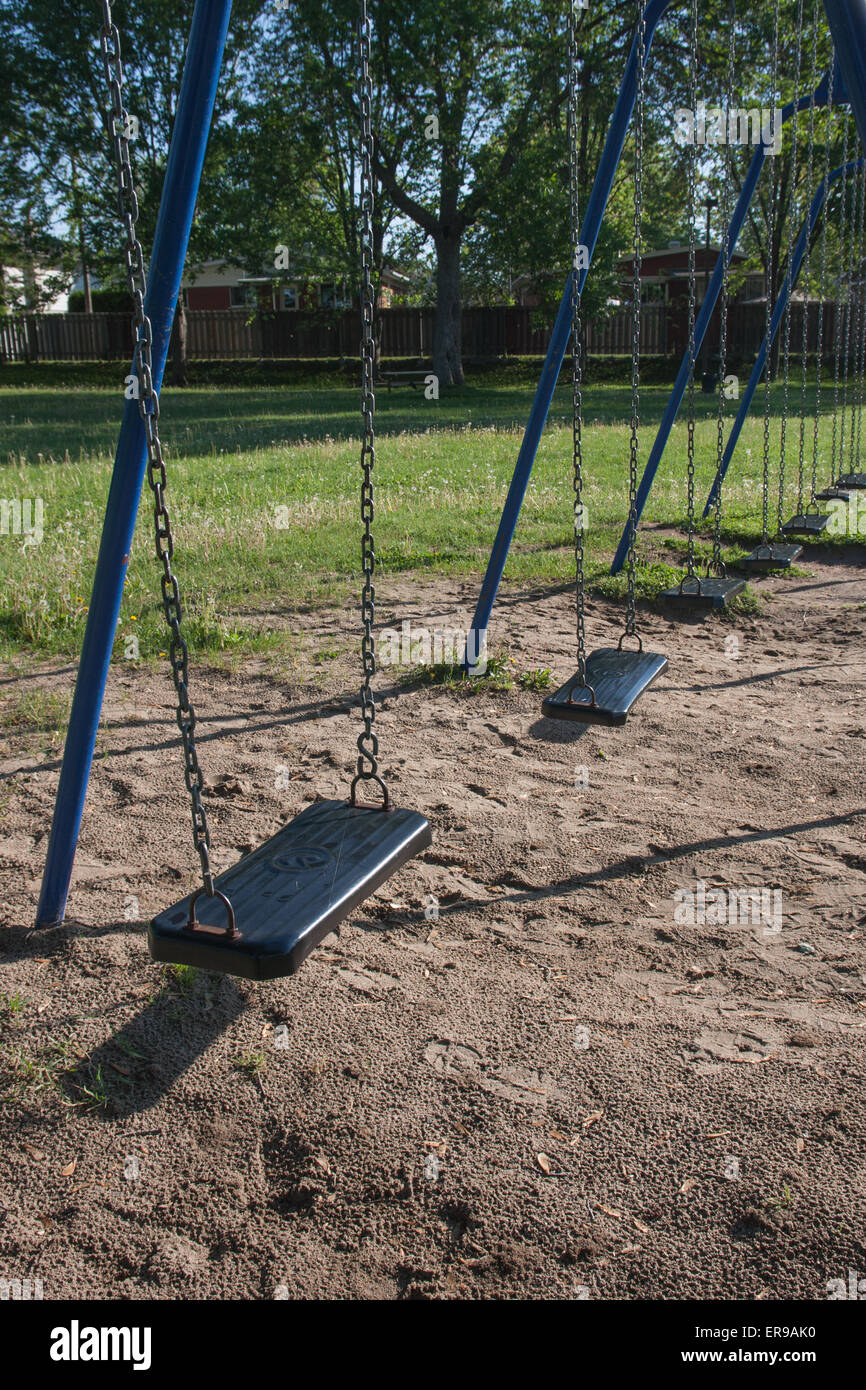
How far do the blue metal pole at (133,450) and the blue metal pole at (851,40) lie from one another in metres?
1.90

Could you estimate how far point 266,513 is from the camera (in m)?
8.38

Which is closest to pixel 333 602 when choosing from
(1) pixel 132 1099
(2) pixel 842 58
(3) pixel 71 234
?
(2) pixel 842 58

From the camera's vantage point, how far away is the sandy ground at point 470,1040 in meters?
1.99

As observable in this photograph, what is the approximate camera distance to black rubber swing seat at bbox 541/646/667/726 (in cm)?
358

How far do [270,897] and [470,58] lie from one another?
25.7 m

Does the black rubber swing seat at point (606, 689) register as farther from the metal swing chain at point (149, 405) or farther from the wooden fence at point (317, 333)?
the wooden fence at point (317, 333)

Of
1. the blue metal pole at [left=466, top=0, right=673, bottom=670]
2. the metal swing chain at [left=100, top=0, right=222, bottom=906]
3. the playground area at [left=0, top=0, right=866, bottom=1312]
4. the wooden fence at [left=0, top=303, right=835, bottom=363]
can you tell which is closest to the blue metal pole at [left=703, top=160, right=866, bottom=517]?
the playground area at [left=0, top=0, right=866, bottom=1312]

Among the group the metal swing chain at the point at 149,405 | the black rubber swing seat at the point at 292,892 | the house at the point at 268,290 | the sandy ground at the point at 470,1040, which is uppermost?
the house at the point at 268,290

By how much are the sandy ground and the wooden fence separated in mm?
28438

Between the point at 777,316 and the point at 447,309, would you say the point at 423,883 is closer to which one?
the point at 777,316

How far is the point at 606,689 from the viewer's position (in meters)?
3.82

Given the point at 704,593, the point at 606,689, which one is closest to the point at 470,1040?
the point at 606,689

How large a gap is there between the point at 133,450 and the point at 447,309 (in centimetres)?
2508

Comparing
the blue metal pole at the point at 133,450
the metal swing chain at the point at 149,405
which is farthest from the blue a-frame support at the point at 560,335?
the metal swing chain at the point at 149,405
